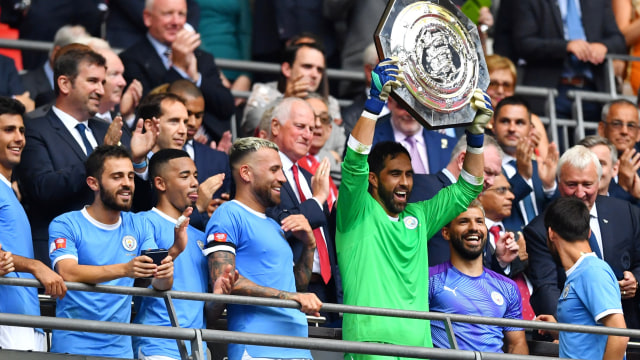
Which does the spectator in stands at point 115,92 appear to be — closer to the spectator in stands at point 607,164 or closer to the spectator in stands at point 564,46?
the spectator in stands at point 607,164

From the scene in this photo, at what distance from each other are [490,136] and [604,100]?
294 cm

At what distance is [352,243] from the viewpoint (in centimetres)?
882

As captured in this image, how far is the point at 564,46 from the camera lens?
44.8 ft

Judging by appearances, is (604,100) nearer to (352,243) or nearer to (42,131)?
(352,243)

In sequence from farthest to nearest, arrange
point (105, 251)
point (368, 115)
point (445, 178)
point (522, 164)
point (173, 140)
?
point (522, 164) → point (445, 178) → point (173, 140) → point (368, 115) → point (105, 251)

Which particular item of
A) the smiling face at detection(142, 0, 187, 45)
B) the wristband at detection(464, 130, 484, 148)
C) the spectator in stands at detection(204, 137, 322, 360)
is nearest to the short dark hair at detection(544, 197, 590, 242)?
the wristband at detection(464, 130, 484, 148)

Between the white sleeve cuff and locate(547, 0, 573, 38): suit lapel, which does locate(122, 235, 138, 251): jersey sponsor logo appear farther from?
locate(547, 0, 573, 38): suit lapel

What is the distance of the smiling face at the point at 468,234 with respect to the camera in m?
9.41

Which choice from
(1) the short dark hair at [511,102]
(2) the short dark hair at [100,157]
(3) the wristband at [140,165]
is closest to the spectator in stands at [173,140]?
(3) the wristband at [140,165]

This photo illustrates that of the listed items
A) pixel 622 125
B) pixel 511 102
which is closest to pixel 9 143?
pixel 511 102

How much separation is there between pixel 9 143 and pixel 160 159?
1.02 meters

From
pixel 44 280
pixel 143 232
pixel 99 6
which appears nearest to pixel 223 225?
pixel 143 232

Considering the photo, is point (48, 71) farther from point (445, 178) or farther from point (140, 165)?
point (445, 178)

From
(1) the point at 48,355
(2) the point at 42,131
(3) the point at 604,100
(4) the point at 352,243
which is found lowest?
(1) the point at 48,355
